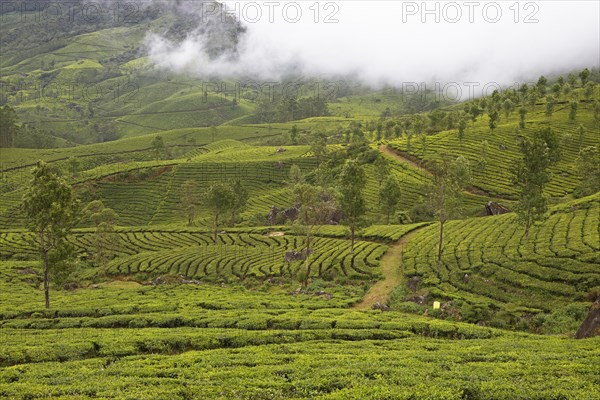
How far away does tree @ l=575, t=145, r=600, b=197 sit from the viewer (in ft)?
286

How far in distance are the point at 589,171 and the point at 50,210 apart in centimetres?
10144

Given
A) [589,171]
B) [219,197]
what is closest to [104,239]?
[219,197]

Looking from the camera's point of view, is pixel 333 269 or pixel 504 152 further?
pixel 504 152

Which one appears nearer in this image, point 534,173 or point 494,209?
point 534,173

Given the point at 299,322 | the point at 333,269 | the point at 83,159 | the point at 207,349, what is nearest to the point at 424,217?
the point at 333,269

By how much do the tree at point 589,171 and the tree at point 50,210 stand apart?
312 feet

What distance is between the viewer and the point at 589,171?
297 feet

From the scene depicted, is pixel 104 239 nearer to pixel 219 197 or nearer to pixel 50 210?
pixel 219 197

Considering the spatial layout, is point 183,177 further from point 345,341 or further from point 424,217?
point 345,341

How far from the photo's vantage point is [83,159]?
184500mm

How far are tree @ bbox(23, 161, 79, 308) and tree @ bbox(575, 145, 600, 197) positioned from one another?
95.1 metres

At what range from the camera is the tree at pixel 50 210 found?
39.9 m

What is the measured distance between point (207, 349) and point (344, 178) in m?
34.7

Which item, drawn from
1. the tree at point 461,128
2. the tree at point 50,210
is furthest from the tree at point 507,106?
the tree at point 50,210
